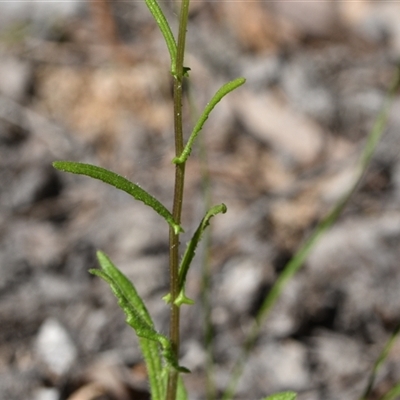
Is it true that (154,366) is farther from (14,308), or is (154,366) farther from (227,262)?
(227,262)

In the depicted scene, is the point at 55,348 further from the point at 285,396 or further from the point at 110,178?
the point at 110,178

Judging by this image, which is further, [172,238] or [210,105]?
[172,238]

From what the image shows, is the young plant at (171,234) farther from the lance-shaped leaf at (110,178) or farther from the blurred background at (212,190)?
the blurred background at (212,190)

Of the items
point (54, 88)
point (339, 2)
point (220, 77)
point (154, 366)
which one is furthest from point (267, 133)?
point (154, 366)

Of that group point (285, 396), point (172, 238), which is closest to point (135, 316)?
point (172, 238)

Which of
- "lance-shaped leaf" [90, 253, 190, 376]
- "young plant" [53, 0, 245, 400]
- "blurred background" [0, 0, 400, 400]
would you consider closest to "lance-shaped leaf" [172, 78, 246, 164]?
"young plant" [53, 0, 245, 400]
